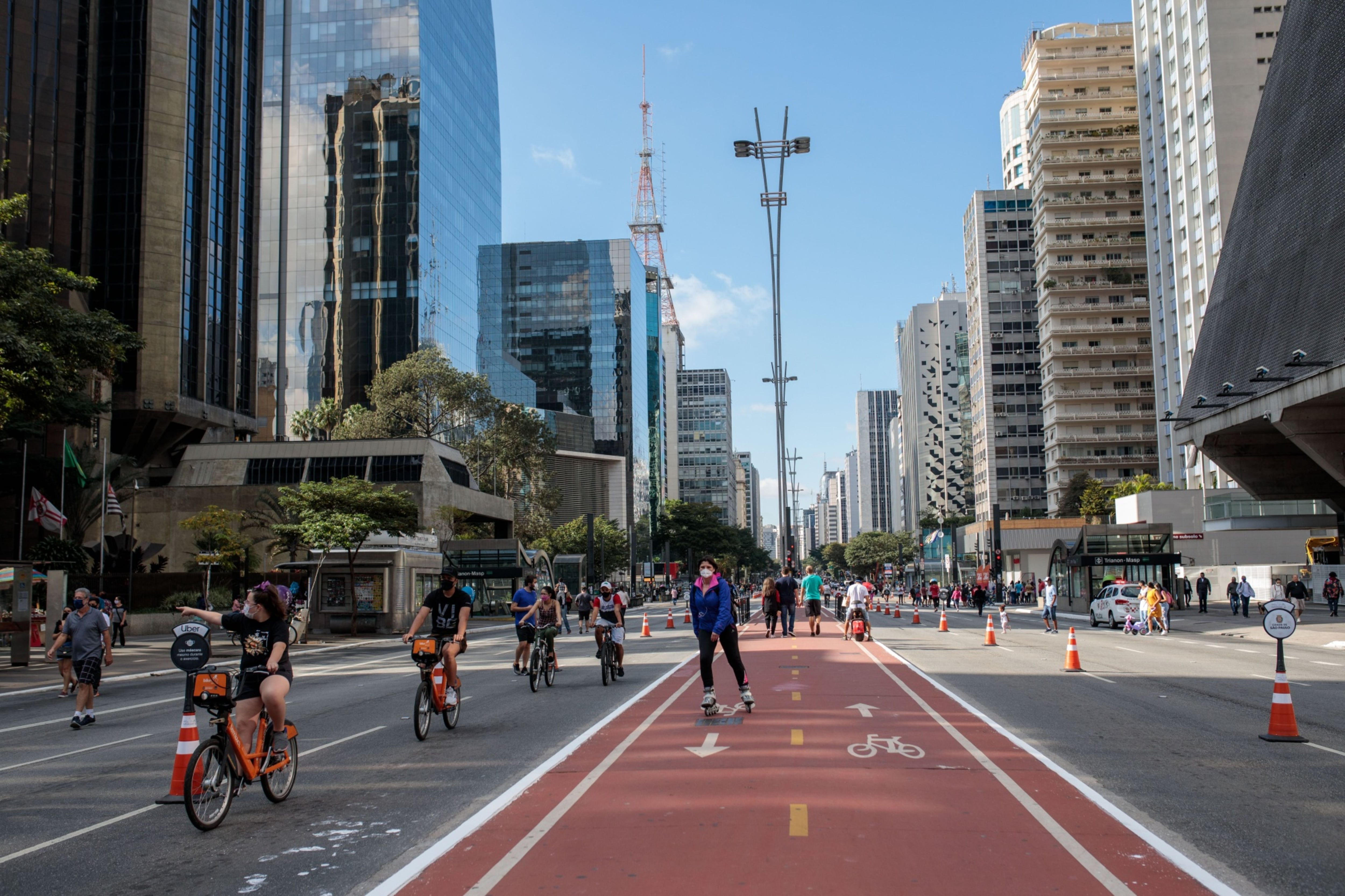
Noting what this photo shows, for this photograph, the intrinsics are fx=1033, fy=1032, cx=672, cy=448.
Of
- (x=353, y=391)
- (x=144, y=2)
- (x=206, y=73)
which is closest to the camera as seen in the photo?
(x=144, y=2)

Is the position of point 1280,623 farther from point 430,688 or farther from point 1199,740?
point 430,688

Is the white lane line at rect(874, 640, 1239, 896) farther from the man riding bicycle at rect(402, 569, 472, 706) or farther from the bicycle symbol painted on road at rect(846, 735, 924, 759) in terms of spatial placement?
the man riding bicycle at rect(402, 569, 472, 706)

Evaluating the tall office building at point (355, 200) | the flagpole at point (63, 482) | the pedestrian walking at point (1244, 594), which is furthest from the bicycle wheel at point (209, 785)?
the tall office building at point (355, 200)

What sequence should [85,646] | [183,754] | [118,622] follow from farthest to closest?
[118,622]
[85,646]
[183,754]

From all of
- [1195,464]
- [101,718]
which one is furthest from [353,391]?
[101,718]

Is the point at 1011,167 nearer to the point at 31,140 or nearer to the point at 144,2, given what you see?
the point at 144,2

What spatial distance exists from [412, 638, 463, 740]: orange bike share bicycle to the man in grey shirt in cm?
567

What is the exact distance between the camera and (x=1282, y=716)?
10.5m

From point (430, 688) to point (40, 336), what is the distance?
18876 millimetres

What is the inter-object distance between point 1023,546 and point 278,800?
90.7 meters

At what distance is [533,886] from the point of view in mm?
5539

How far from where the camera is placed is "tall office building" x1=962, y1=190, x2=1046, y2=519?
10994 centimetres

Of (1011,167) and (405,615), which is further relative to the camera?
(1011,167)

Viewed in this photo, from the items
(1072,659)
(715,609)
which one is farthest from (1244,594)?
(715,609)
